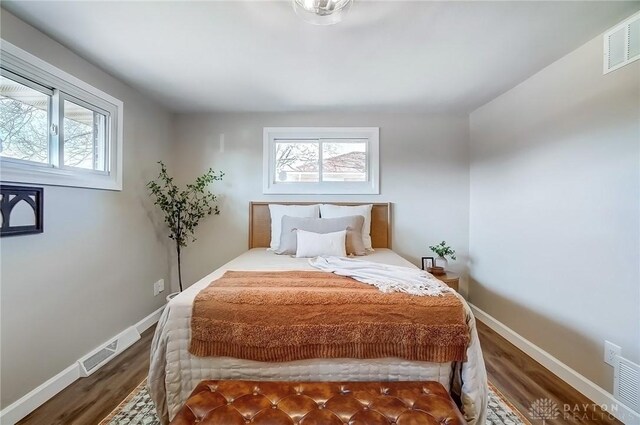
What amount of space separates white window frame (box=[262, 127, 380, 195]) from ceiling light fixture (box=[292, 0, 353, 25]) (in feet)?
5.64

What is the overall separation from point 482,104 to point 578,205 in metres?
1.51

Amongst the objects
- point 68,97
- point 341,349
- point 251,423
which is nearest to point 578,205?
point 341,349

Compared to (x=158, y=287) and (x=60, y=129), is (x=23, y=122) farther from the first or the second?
(x=158, y=287)

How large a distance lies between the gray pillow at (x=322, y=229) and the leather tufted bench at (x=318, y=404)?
1448 mm

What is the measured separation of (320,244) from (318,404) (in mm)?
1435

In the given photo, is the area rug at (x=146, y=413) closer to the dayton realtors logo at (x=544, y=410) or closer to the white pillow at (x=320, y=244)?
the dayton realtors logo at (x=544, y=410)

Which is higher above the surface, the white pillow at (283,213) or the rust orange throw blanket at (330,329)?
the white pillow at (283,213)

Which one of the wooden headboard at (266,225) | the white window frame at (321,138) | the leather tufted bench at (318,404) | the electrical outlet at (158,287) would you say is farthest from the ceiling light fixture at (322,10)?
the electrical outlet at (158,287)

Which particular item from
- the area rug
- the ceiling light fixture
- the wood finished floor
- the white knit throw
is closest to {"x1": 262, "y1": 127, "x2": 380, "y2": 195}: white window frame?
the white knit throw

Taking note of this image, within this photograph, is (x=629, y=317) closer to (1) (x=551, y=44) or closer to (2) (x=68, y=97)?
(1) (x=551, y=44)

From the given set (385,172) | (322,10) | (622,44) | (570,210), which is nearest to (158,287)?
(385,172)

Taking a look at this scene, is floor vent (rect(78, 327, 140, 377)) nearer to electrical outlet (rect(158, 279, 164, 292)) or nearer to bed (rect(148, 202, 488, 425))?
electrical outlet (rect(158, 279, 164, 292))

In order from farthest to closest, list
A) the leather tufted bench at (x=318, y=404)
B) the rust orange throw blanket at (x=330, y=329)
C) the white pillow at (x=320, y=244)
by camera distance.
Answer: the white pillow at (x=320, y=244) < the rust orange throw blanket at (x=330, y=329) < the leather tufted bench at (x=318, y=404)

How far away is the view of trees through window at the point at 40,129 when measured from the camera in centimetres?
156
